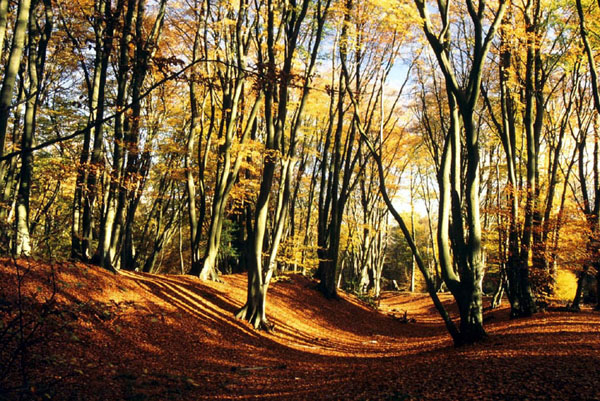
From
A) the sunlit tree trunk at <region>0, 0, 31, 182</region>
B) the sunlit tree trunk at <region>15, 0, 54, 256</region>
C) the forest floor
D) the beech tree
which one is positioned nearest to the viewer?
the forest floor

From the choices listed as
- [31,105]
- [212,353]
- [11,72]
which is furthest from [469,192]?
[31,105]

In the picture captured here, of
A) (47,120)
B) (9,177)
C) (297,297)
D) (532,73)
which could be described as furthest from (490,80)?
(47,120)

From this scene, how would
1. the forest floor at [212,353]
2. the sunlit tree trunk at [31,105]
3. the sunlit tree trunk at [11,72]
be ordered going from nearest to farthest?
the forest floor at [212,353] → the sunlit tree trunk at [11,72] → the sunlit tree trunk at [31,105]

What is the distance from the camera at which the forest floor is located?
416cm

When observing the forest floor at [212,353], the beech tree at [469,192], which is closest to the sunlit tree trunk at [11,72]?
the forest floor at [212,353]

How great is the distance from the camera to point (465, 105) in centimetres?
712

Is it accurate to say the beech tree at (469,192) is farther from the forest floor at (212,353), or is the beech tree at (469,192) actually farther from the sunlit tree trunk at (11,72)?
the sunlit tree trunk at (11,72)

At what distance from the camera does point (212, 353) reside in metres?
7.35

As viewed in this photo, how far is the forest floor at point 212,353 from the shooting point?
4.16m

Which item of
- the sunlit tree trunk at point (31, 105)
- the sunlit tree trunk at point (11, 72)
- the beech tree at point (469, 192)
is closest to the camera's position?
the sunlit tree trunk at point (11, 72)

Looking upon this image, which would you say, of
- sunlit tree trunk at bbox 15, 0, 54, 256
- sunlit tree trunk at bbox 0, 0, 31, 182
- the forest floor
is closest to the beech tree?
the forest floor

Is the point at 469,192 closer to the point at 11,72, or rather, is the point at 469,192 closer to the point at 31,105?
the point at 11,72

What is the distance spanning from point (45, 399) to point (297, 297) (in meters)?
10.3

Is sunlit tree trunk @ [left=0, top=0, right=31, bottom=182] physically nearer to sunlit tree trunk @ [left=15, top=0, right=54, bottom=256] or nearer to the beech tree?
sunlit tree trunk @ [left=15, top=0, right=54, bottom=256]
